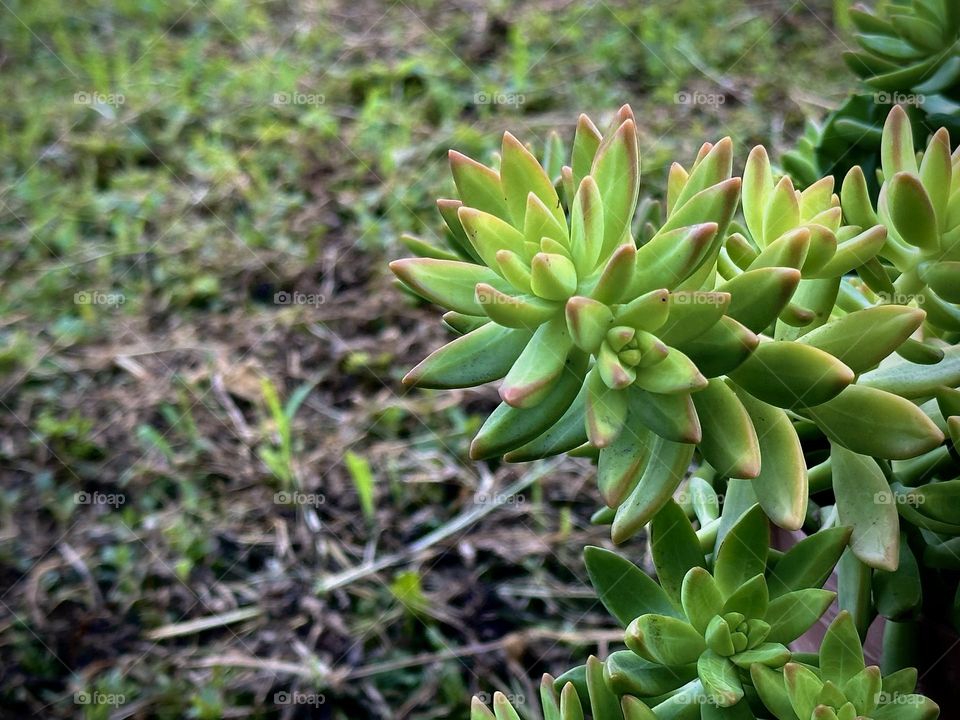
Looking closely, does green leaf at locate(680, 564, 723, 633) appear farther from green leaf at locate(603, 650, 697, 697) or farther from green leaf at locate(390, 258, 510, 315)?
green leaf at locate(390, 258, 510, 315)

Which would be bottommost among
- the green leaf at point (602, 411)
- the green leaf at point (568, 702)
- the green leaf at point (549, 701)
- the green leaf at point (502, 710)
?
the green leaf at point (549, 701)

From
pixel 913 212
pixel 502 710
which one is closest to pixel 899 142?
pixel 913 212

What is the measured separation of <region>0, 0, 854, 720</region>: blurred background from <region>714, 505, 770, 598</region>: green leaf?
1.97 feet

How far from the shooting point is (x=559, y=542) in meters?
1.31

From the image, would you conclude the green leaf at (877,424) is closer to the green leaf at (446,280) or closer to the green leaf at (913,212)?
the green leaf at (913,212)

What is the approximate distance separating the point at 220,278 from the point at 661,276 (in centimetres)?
144

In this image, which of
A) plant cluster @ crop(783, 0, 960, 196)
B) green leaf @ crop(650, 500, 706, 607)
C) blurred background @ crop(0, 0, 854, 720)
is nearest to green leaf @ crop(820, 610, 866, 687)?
green leaf @ crop(650, 500, 706, 607)

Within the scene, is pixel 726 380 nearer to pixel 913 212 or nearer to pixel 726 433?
pixel 726 433

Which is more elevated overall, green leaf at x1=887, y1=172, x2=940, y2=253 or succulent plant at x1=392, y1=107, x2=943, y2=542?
green leaf at x1=887, y1=172, x2=940, y2=253

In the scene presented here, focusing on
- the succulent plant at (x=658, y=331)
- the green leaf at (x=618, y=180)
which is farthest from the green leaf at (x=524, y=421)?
the green leaf at (x=618, y=180)

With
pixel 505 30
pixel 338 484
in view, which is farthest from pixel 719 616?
pixel 505 30

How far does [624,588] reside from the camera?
2.04ft

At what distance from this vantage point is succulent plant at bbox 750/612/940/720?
0.52 m

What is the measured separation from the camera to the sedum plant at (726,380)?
52 cm
